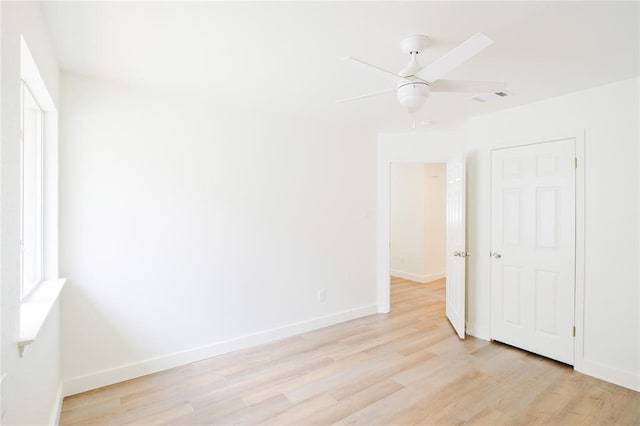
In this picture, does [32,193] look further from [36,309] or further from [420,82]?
[420,82]

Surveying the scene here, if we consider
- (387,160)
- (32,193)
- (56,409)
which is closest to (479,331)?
(387,160)

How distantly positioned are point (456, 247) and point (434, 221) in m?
2.76

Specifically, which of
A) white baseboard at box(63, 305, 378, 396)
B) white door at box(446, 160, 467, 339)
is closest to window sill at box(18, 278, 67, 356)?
white baseboard at box(63, 305, 378, 396)

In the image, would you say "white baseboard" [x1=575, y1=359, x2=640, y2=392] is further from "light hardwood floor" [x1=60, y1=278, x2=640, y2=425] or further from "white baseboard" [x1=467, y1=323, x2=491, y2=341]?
"white baseboard" [x1=467, y1=323, x2=491, y2=341]

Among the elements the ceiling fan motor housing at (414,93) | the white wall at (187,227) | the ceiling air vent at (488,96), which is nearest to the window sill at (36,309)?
the white wall at (187,227)

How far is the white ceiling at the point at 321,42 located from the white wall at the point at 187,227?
0.42 m

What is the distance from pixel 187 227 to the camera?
3.09 metres

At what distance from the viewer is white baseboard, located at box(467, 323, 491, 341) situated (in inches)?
143

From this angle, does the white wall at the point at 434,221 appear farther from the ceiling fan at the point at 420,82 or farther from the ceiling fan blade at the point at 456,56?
the ceiling fan blade at the point at 456,56

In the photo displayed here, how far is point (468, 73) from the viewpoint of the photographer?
2514 mm

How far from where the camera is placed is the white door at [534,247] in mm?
3045

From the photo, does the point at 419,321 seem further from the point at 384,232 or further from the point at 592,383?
the point at 592,383

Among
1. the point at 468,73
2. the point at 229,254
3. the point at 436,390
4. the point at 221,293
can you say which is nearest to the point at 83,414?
the point at 221,293

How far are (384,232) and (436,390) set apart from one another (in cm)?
226
